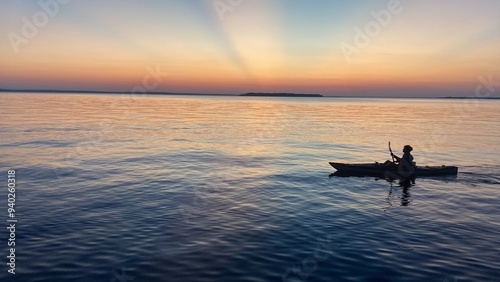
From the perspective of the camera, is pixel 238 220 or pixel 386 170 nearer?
pixel 238 220

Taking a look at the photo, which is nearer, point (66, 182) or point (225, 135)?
point (66, 182)

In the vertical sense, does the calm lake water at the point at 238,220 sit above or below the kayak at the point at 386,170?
below

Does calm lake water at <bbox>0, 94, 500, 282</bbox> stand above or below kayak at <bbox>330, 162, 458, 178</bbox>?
below

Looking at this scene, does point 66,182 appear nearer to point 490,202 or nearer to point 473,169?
point 490,202

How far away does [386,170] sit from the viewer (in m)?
31.0

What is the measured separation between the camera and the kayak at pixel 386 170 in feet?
101

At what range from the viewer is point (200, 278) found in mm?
11984

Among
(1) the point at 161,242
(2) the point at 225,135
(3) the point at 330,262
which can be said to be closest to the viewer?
(3) the point at 330,262

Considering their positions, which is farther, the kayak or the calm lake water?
the kayak

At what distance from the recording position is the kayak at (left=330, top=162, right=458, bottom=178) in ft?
101

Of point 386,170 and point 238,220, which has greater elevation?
point 386,170

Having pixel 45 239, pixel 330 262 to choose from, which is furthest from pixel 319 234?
pixel 45 239

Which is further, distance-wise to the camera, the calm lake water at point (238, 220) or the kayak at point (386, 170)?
the kayak at point (386, 170)

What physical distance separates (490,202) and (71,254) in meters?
25.0
